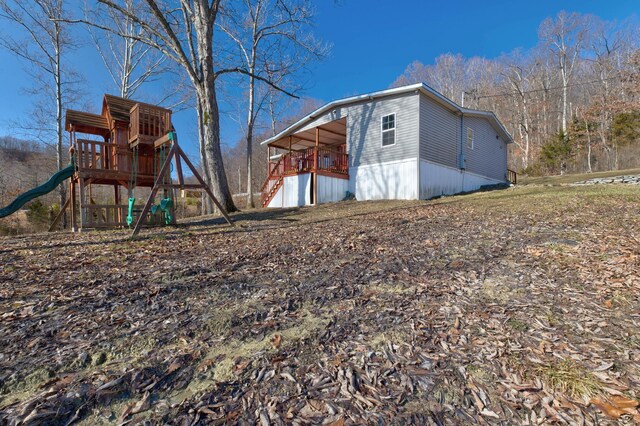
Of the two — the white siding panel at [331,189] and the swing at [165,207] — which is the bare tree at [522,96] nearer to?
the white siding panel at [331,189]

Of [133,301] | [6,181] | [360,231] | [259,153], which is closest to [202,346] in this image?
[133,301]

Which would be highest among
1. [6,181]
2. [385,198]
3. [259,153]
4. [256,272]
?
[259,153]

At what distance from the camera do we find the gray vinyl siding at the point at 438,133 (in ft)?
40.5

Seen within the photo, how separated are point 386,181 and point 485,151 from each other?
26.3 ft

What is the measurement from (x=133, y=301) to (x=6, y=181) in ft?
89.6

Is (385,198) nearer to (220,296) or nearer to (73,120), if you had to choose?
(220,296)

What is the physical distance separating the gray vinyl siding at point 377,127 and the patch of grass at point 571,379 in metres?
11.0

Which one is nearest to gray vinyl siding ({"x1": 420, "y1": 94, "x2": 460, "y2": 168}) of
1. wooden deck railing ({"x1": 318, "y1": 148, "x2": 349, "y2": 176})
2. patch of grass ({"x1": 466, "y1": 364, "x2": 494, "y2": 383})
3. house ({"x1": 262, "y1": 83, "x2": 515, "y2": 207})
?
house ({"x1": 262, "y1": 83, "x2": 515, "y2": 207})

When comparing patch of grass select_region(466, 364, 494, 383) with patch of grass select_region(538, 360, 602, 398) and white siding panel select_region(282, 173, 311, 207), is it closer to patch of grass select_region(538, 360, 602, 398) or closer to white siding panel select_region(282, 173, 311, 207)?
patch of grass select_region(538, 360, 602, 398)

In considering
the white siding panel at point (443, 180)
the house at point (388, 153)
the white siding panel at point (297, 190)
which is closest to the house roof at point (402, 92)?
the house at point (388, 153)

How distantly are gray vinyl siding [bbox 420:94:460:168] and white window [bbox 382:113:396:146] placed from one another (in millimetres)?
1199

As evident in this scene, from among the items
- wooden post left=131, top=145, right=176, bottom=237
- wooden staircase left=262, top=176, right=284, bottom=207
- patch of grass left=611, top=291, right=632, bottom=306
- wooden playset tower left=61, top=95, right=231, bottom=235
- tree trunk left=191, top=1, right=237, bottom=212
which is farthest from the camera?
wooden staircase left=262, top=176, right=284, bottom=207

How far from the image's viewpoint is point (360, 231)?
5.85 meters

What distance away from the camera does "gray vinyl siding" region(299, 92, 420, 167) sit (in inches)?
481
